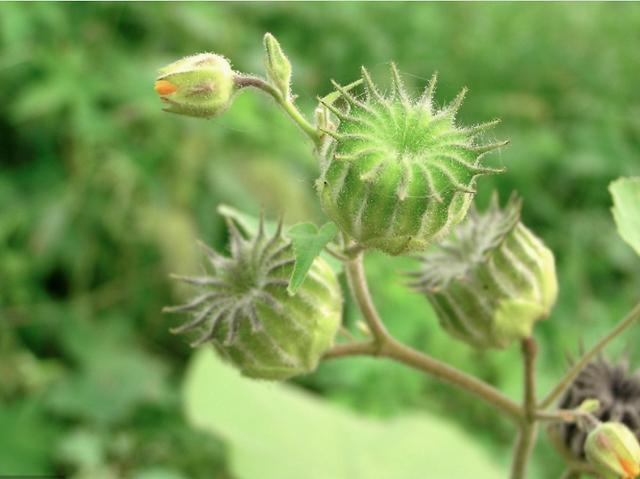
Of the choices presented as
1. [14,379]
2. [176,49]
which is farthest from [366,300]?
[176,49]

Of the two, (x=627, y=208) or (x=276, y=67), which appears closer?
(x=276, y=67)

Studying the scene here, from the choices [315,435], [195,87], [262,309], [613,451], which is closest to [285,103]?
[195,87]

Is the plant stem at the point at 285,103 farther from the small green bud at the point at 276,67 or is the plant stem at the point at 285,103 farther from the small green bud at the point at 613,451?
the small green bud at the point at 613,451

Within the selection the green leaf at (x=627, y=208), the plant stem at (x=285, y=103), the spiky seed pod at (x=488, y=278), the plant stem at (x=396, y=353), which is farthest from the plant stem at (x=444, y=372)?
the plant stem at (x=285, y=103)

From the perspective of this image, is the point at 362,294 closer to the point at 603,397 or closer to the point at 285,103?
the point at 285,103

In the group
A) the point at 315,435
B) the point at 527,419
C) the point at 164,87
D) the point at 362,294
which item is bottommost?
the point at 315,435

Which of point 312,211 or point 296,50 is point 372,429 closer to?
point 312,211

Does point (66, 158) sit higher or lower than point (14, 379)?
higher

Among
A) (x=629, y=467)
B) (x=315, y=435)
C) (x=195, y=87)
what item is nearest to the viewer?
(x=195, y=87)
